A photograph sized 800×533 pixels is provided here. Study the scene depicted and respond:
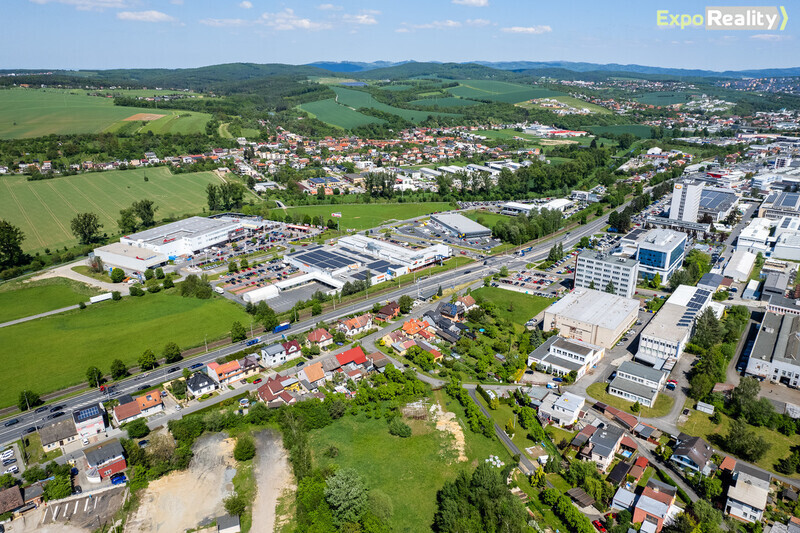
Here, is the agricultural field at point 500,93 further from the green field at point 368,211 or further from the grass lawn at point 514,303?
the grass lawn at point 514,303

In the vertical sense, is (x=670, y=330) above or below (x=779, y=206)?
below

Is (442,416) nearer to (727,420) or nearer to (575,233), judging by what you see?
(727,420)

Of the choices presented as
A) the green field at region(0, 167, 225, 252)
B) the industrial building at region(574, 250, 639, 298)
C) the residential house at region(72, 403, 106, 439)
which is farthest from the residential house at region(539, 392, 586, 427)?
the green field at region(0, 167, 225, 252)

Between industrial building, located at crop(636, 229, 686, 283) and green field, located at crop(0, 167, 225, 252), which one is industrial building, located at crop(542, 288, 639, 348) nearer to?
industrial building, located at crop(636, 229, 686, 283)

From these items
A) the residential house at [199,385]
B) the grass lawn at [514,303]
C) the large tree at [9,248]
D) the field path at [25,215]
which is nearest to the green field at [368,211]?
the grass lawn at [514,303]

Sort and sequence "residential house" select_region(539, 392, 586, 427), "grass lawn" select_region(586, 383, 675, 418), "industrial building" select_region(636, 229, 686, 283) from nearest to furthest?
"residential house" select_region(539, 392, 586, 427) → "grass lawn" select_region(586, 383, 675, 418) → "industrial building" select_region(636, 229, 686, 283)

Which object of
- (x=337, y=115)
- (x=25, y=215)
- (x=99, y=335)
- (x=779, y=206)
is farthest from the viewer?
(x=337, y=115)

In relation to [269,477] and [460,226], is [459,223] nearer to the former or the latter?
[460,226]

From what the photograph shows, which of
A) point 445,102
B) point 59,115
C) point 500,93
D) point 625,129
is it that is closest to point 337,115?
point 445,102
